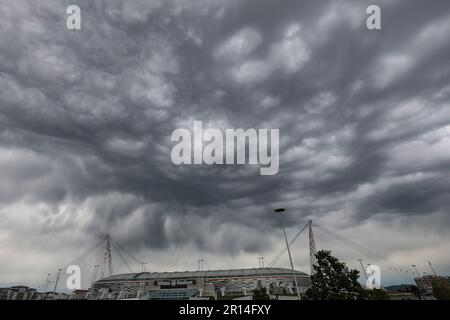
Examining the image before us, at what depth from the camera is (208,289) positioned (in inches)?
7859

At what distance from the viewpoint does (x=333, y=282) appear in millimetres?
51750

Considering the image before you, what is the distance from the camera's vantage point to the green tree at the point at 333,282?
50094 millimetres

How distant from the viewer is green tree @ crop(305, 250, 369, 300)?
50094 millimetres
